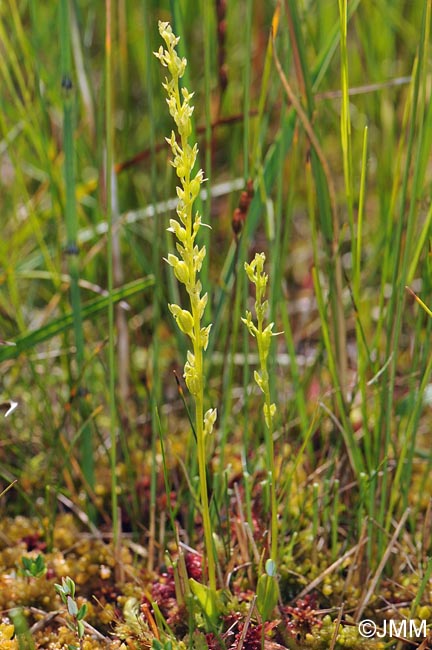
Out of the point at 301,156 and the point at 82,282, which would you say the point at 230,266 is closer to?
the point at 82,282

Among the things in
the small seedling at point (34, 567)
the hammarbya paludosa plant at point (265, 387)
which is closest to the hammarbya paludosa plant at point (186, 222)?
the hammarbya paludosa plant at point (265, 387)

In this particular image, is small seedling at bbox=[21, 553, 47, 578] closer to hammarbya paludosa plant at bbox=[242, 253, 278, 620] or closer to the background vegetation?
the background vegetation

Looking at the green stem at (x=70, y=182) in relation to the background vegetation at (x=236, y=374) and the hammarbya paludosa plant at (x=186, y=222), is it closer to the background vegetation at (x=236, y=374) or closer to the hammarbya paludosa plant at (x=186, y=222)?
the background vegetation at (x=236, y=374)

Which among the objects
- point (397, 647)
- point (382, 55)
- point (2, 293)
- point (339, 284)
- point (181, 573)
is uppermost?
point (382, 55)

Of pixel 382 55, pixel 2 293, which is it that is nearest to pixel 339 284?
Answer: pixel 2 293

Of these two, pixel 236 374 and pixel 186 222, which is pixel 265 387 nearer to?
pixel 186 222

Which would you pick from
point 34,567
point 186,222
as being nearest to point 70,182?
point 186,222
